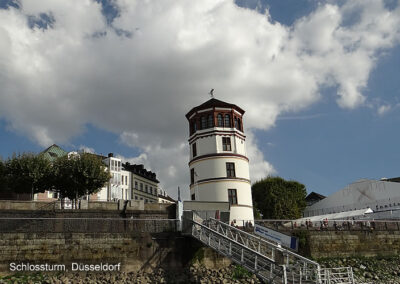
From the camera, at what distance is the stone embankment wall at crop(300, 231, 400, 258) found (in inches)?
1522

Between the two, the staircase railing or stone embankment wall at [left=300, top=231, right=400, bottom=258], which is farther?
stone embankment wall at [left=300, top=231, right=400, bottom=258]

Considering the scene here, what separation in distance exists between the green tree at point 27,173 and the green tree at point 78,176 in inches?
42.0

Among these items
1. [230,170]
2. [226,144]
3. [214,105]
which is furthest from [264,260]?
[214,105]

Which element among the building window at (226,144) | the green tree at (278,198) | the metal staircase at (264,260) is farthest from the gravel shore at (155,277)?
the green tree at (278,198)

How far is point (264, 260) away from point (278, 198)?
44.1m

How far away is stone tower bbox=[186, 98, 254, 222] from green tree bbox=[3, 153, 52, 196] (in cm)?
1722

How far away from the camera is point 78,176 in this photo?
135ft

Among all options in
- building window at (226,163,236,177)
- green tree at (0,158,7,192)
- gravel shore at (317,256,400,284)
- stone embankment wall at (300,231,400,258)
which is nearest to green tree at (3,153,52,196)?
green tree at (0,158,7,192)

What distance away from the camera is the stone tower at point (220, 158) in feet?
146

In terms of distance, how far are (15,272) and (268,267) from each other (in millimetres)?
18189

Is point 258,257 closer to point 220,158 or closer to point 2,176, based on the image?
point 220,158

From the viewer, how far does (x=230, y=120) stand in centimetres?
4750

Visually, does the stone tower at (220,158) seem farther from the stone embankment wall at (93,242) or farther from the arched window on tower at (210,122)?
the stone embankment wall at (93,242)

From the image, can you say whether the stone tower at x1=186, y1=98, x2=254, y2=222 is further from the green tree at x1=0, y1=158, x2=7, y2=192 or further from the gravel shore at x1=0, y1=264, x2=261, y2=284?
the green tree at x1=0, y1=158, x2=7, y2=192
